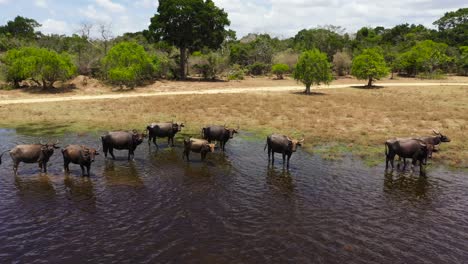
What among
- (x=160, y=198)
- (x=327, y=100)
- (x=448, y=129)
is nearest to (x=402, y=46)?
(x=327, y=100)

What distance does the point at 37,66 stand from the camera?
46.0m

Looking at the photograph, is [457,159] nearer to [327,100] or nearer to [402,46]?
[327,100]

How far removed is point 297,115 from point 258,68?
1987 inches

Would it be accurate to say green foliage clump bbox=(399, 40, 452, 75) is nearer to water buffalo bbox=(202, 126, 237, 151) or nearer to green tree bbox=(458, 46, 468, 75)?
green tree bbox=(458, 46, 468, 75)

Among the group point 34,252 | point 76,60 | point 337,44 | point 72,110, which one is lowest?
point 34,252

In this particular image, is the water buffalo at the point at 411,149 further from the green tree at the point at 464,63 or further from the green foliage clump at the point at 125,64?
the green tree at the point at 464,63

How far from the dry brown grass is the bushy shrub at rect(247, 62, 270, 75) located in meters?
37.1

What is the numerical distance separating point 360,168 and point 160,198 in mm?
11063

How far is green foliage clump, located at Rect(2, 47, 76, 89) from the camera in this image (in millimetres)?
45656

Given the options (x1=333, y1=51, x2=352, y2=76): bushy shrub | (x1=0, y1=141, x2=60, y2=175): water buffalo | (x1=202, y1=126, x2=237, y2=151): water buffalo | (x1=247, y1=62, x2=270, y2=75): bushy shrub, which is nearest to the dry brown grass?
(x1=202, y1=126, x2=237, y2=151): water buffalo

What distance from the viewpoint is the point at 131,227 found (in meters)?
12.3

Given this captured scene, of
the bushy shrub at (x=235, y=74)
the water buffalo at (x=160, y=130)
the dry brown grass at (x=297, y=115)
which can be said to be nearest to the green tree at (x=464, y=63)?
the dry brown grass at (x=297, y=115)

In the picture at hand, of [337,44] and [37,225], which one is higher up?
[337,44]

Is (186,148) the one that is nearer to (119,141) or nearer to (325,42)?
(119,141)
